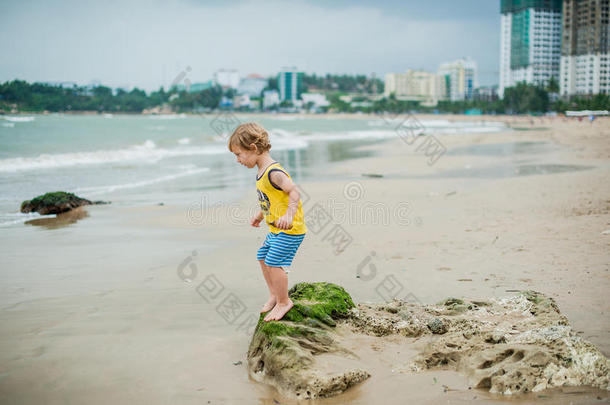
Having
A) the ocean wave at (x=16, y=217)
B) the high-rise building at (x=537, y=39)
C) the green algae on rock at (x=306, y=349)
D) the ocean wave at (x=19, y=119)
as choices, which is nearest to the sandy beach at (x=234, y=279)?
the green algae on rock at (x=306, y=349)

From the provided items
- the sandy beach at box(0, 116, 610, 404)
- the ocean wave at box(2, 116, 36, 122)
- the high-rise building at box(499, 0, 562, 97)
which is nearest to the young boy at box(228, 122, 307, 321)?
the sandy beach at box(0, 116, 610, 404)

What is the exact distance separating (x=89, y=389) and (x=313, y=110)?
655 feet

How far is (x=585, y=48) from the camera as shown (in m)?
140

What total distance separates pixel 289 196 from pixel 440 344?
1466 millimetres

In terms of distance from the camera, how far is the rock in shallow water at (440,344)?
3.01 metres

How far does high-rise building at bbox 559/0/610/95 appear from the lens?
433ft

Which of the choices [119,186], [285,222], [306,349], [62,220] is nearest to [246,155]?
[285,222]

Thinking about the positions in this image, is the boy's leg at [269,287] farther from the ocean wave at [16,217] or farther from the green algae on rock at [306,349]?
the ocean wave at [16,217]

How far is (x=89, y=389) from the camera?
10.6 feet

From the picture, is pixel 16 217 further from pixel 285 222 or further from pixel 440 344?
pixel 440 344

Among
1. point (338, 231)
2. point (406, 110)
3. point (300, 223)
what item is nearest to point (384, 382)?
point (300, 223)

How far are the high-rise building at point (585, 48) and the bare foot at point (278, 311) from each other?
14550cm

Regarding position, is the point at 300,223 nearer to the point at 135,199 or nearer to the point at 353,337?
the point at 353,337

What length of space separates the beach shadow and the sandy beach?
0.11 meters
